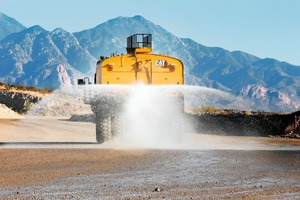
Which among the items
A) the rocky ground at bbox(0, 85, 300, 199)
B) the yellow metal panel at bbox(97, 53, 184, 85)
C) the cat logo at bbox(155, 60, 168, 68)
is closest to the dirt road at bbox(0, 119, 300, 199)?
the rocky ground at bbox(0, 85, 300, 199)

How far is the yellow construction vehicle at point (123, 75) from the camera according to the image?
71.1ft

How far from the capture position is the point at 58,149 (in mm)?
20406

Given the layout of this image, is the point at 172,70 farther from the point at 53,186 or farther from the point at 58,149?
the point at 53,186

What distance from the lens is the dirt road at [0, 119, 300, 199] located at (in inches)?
426

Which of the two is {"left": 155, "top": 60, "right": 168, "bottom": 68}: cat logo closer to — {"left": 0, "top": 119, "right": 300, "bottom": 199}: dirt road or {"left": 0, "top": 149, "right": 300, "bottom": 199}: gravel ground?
{"left": 0, "top": 119, "right": 300, "bottom": 199}: dirt road

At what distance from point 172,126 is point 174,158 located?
5.22 m

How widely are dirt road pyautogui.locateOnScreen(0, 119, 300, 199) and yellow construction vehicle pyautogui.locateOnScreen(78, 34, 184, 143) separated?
1.62 metres

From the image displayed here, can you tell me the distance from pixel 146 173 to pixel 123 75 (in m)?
8.36

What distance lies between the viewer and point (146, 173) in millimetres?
13906

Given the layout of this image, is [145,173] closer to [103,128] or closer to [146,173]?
[146,173]

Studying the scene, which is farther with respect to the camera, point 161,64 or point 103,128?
point 161,64

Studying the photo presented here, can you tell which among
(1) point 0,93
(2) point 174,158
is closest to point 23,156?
(2) point 174,158

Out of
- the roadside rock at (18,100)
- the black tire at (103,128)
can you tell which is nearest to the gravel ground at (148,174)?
the black tire at (103,128)

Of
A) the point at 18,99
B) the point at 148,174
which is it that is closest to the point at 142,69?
the point at 148,174
